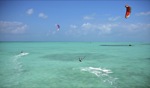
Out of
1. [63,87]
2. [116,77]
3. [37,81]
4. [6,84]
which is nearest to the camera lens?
[63,87]

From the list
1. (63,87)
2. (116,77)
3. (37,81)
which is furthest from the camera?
(116,77)

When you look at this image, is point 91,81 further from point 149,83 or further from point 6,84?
Result: point 6,84

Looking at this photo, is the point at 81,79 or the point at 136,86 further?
the point at 81,79

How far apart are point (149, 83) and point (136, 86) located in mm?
1459

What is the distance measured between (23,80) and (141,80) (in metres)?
9.73

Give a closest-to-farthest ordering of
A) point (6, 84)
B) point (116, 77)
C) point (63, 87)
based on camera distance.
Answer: point (63, 87)
point (6, 84)
point (116, 77)

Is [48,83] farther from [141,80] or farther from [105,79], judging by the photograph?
[141,80]

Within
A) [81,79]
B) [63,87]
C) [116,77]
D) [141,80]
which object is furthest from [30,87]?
[141,80]

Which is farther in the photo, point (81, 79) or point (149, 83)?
point (81, 79)

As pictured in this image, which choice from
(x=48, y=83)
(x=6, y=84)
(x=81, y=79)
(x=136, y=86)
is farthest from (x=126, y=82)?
(x=6, y=84)

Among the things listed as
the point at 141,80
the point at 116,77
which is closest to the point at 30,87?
the point at 116,77

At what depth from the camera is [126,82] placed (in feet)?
40.8

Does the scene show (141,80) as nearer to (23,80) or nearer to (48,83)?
(48,83)

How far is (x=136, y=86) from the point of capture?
1151 cm
